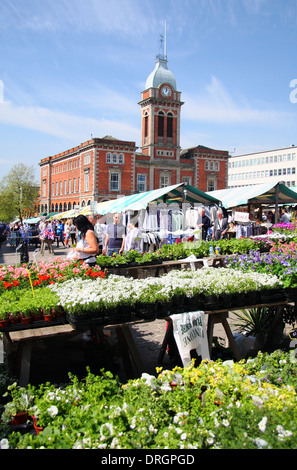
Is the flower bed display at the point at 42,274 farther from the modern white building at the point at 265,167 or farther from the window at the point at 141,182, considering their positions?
the modern white building at the point at 265,167

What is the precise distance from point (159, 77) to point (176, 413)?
186 feet

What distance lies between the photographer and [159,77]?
54375mm

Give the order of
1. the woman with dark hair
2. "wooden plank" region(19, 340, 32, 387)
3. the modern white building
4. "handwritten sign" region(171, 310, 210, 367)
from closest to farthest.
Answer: "wooden plank" region(19, 340, 32, 387) < "handwritten sign" region(171, 310, 210, 367) < the woman with dark hair < the modern white building

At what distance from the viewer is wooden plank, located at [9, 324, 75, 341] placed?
11.3ft

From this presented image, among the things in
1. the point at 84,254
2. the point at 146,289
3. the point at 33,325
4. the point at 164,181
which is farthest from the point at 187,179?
the point at 33,325

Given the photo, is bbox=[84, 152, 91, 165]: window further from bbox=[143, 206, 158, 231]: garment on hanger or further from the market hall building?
Result: bbox=[143, 206, 158, 231]: garment on hanger

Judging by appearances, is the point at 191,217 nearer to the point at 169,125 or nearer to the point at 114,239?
the point at 114,239

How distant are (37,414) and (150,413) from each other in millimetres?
721

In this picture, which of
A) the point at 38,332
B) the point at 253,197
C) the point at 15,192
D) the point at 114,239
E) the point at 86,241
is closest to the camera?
the point at 38,332

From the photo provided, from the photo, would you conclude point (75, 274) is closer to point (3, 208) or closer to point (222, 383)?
point (222, 383)

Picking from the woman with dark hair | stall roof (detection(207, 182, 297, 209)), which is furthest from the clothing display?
stall roof (detection(207, 182, 297, 209))

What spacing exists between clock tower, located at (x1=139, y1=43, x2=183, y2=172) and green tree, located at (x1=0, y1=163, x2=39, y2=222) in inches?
625
